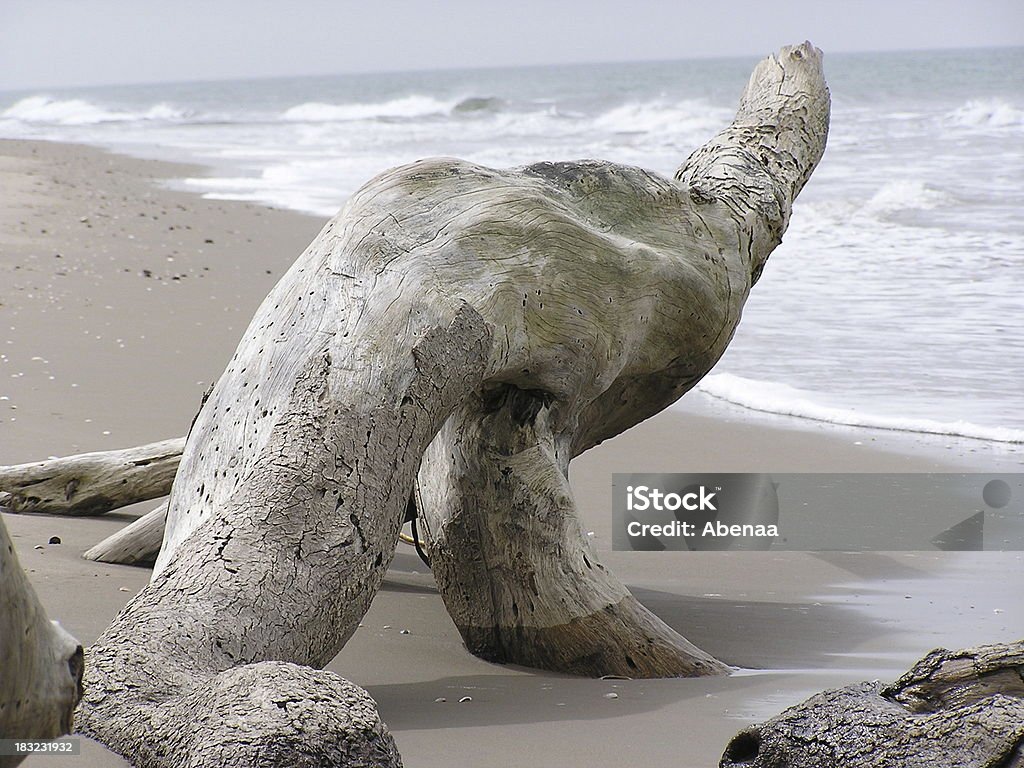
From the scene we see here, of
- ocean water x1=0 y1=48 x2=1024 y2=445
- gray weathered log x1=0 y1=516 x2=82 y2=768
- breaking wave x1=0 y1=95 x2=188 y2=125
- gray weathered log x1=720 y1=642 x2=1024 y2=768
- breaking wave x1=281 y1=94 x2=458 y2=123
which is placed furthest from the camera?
breaking wave x1=0 y1=95 x2=188 y2=125

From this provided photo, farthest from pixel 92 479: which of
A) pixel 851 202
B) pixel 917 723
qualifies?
pixel 851 202

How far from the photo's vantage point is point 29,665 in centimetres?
168

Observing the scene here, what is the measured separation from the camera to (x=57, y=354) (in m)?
7.66

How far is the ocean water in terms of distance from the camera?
25.9 feet

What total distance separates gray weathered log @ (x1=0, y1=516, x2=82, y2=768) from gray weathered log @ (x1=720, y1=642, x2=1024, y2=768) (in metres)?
1.21

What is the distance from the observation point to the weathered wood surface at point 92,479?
511 centimetres

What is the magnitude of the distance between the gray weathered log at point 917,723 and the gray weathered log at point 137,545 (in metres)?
2.76

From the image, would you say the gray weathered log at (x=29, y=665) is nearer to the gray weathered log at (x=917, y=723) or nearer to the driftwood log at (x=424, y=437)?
the driftwood log at (x=424, y=437)

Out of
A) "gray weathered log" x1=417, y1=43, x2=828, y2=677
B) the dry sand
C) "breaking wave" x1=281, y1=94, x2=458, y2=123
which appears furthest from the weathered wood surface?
"breaking wave" x1=281, y1=94, x2=458, y2=123

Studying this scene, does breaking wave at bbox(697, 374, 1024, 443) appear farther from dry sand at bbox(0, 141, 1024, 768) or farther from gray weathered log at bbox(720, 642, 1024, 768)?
gray weathered log at bbox(720, 642, 1024, 768)

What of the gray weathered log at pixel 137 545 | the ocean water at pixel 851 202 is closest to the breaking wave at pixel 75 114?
the ocean water at pixel 851 202

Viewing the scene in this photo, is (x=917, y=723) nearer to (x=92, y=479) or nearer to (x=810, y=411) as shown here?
(x=92, y=479)

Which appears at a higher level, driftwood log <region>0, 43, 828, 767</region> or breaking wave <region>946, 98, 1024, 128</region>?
breaking wave <region>946, 98, 1024, 128</region>

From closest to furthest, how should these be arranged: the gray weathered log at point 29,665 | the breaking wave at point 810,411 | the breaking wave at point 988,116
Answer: the gray weathered log at point 29,665, the breaking wave at point 810,411, the breaking wave at point 988,116
